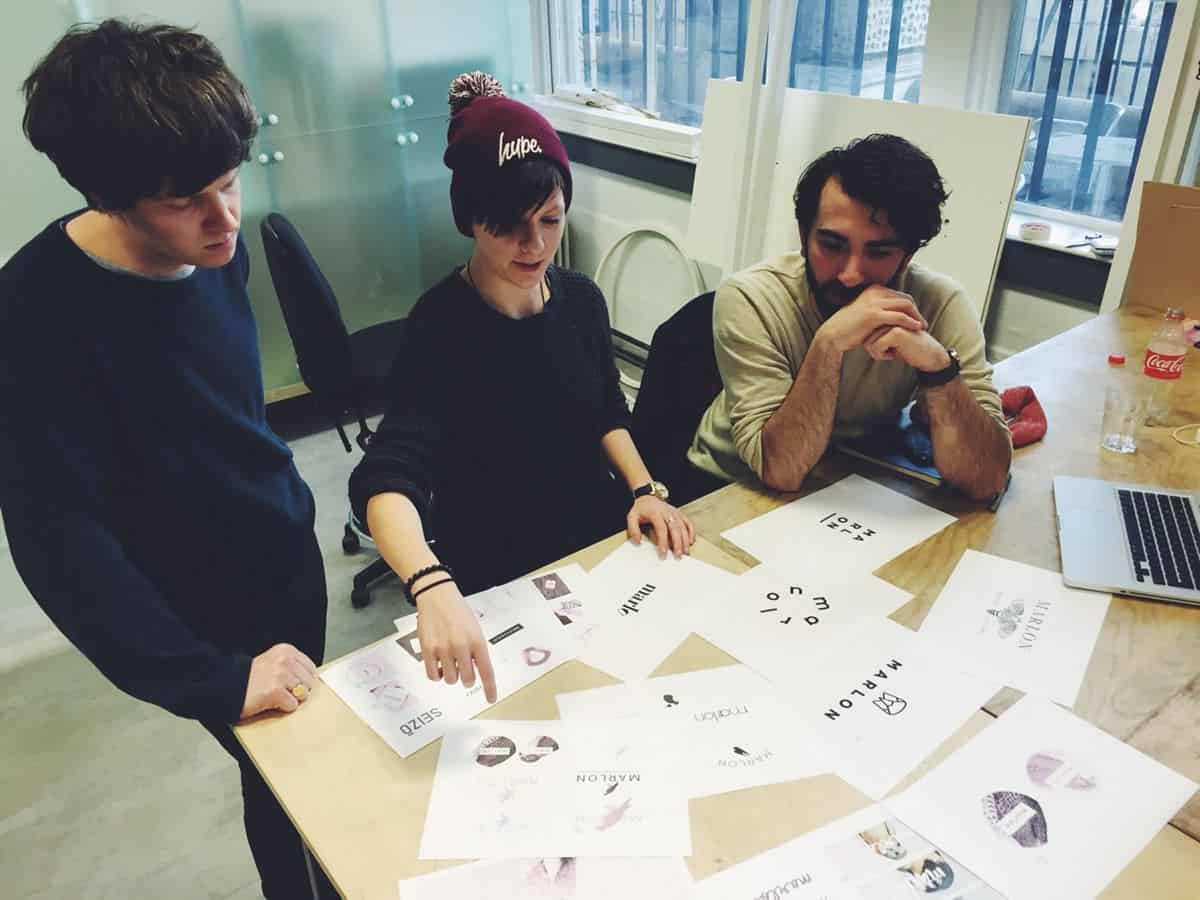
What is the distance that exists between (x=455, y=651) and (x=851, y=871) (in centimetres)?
45

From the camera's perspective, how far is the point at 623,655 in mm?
1020

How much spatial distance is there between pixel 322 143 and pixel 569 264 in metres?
1.10

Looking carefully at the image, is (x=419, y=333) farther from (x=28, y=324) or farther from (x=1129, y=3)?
(x=1129, y=3)

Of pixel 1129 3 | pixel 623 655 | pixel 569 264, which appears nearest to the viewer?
pixel 623 655

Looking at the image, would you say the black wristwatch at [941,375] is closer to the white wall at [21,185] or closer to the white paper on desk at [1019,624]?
the white paper on desk at [1019,624]

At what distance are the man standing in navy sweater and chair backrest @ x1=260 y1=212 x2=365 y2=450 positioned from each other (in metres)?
1.02

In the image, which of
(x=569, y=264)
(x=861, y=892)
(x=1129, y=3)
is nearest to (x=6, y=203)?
(x=569, y=264)

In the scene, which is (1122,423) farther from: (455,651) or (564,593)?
(455,651)

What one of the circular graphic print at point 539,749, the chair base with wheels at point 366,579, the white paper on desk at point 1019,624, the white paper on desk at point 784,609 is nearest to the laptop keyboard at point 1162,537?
the white paper on desk at point 1019,624

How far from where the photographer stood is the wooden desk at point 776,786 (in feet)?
2.58

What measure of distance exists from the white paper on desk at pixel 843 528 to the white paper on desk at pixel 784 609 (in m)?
0.04

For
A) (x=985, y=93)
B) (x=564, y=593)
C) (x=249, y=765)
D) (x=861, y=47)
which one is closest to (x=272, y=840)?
(x=249, y=765)

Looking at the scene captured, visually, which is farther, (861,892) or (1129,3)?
(1129,3)

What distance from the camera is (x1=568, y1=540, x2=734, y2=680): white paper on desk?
3.34ft
